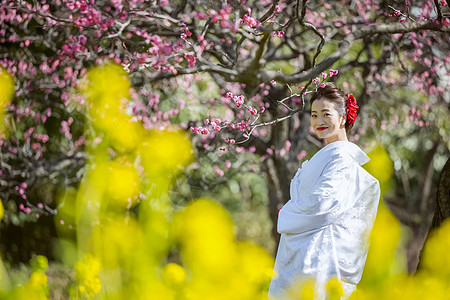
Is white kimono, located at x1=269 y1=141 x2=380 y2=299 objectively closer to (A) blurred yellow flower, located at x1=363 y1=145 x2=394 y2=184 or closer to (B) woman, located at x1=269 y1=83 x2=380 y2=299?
(B) woman, located at x1=269 y1=83 x2=380 y2=299

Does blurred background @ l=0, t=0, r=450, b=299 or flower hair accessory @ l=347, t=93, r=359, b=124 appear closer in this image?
blurred background @ l=0, t=0, r=450, b=299

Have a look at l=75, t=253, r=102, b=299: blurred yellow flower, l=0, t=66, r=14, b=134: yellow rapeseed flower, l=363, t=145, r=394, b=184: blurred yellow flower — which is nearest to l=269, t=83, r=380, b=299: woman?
l=363, t=145, r=394, b=184: blurred yellow flower

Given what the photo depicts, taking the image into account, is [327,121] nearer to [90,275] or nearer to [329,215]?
[329,215]

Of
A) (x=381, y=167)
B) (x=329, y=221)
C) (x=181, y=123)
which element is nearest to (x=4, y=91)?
(x=329, y=221)

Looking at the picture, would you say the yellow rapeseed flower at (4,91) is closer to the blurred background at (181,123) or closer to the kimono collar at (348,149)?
the blurred background at (181,123)

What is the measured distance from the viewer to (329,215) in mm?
2773

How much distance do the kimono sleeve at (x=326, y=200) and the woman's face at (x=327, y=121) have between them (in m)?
0.19

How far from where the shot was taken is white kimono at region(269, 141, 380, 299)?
2777 mm

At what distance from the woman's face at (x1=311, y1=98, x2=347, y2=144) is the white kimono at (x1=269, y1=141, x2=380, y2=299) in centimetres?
9

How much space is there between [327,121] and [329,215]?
52cm

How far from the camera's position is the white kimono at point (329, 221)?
2.78 metres

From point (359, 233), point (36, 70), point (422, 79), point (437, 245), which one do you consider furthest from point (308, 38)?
point (437, 245)

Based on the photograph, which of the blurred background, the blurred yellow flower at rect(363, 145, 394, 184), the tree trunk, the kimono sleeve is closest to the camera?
the blurred background

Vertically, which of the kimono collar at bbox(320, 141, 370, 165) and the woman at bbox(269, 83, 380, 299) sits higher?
the kimono collar at bbox(320, 141, 370, 165)
